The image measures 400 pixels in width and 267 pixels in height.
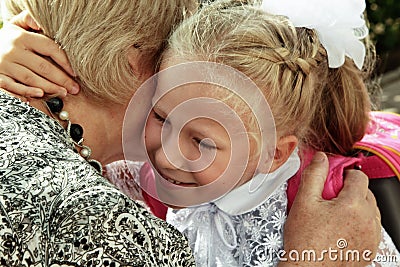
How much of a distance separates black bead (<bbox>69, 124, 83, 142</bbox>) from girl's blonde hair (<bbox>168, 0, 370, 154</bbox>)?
31cm

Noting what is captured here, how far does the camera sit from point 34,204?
4.55 ft

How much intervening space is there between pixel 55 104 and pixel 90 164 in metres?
0.17

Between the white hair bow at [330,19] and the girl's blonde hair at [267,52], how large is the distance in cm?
2

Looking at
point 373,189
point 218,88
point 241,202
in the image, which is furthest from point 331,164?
point 218,88

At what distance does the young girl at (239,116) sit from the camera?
1956 mm

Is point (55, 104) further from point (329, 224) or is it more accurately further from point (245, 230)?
point (329, 224)

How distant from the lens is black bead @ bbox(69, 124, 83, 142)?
1.91m

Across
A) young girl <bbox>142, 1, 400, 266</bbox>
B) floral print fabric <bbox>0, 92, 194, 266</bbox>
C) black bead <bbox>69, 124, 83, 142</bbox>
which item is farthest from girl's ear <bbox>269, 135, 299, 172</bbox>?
floral print fabric <bbox>0, 92, 194, 266</bbox>

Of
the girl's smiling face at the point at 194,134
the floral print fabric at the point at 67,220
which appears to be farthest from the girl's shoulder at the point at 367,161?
the floral print fabric at the point at 67,220

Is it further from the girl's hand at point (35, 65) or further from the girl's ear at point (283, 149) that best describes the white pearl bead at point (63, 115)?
the girl's ear at point (283, 149)

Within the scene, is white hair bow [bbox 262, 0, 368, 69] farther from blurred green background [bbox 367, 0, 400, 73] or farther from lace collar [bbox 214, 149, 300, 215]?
blurred green background [bbox 367, 0, 400, 73]

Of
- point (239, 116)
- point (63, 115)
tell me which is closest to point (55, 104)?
point (63, 115)

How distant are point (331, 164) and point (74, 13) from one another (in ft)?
2.85

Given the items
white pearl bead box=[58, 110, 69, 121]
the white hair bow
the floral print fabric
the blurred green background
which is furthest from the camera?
the blurred green background
